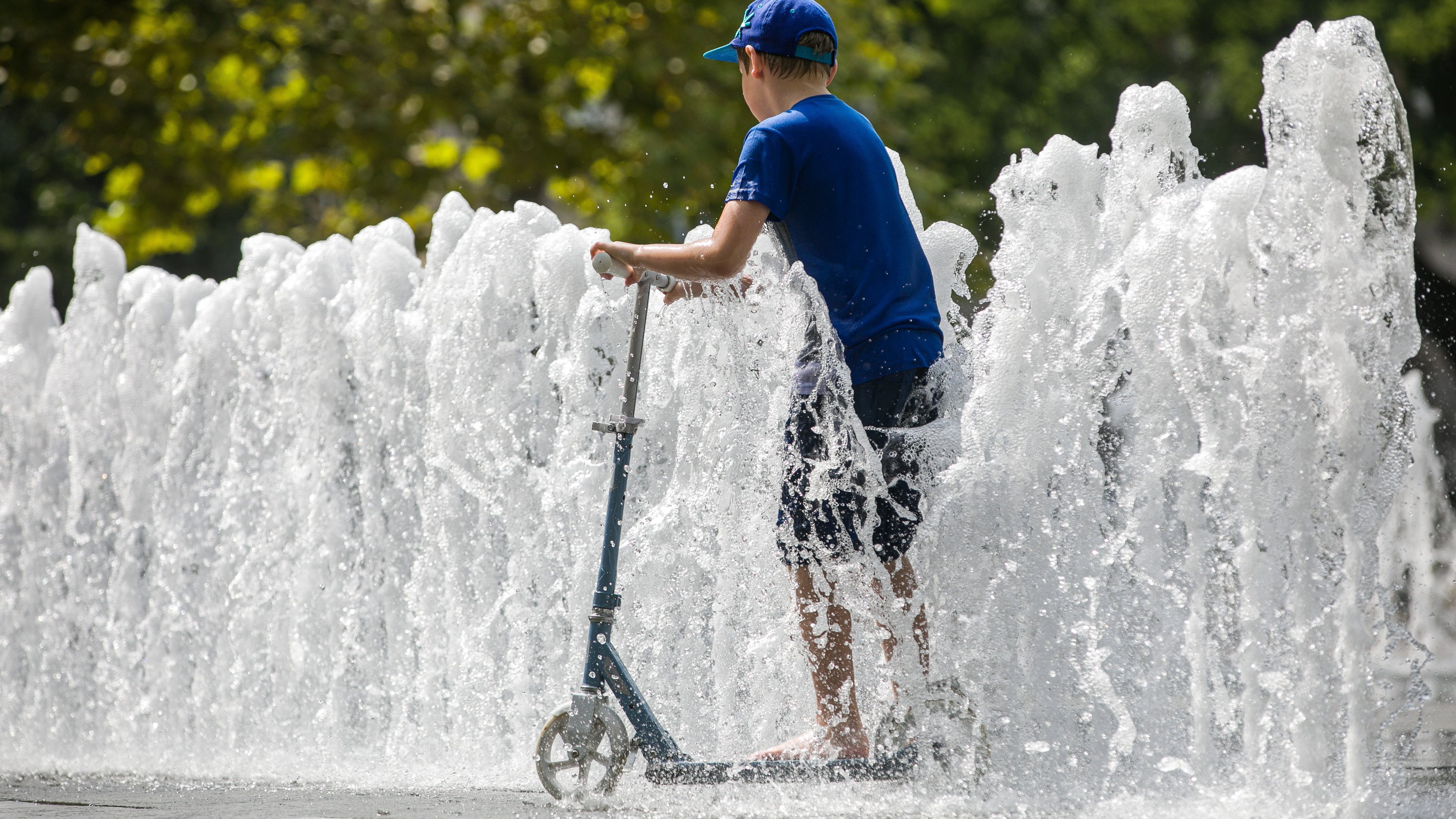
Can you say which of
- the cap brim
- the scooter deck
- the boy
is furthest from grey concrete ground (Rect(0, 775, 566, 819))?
the cap brim

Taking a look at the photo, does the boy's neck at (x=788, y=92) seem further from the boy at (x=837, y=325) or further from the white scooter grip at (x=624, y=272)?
the white scooter grip at (x=624, y=272)

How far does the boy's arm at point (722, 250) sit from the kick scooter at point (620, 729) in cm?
5

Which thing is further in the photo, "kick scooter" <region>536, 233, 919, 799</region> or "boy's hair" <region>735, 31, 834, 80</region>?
"boy's hair" <region>735, 31, 834, 80</region>

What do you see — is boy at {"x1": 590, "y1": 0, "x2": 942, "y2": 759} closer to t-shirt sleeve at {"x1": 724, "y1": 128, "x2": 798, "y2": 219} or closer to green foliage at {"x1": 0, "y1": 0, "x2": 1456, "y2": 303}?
t-shirt sleeve at {"x1": 724, "y1": 128, "x2": 798, "y2": 219}

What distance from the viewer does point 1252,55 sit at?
54.6 ft

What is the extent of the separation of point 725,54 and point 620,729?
1.51 meters

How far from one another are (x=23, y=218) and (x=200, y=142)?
11046mm

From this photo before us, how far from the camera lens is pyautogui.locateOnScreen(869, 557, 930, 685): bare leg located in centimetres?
307

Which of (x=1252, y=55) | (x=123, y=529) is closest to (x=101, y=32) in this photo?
(x=123, y=529)

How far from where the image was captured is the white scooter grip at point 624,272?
307 cm

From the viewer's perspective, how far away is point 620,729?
3.08 metres

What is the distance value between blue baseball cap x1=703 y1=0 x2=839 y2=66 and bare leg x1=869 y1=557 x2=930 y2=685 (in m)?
1.07

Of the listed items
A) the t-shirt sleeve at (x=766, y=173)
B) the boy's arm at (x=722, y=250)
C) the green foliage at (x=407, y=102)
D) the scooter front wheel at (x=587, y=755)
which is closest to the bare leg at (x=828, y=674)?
the scooter front wheel at (x=587, y=755)

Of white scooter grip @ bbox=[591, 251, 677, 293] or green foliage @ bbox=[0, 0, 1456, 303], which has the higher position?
green foliage @ bbox=[0, 0, 1456, 303]
